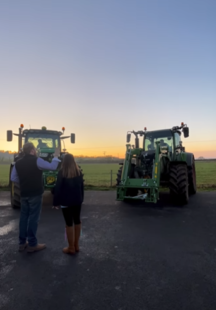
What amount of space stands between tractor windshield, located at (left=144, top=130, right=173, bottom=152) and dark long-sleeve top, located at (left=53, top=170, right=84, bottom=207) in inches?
238

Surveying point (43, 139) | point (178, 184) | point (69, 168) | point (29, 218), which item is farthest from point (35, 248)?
point (43, 139)

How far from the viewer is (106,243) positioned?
194 inches

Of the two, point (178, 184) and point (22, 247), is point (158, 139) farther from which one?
point (22, 247)

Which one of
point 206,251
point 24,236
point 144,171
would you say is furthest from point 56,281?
point 144,171

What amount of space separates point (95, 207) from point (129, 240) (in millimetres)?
3512

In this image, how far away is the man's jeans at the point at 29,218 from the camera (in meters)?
4.45

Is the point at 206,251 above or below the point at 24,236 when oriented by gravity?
below

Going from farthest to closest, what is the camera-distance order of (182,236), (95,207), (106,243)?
(95,207) < (182,236) < (106,243)

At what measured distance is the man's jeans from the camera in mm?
4449

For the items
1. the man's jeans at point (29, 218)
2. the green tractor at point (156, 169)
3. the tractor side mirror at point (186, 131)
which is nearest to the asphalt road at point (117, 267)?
the man's jeans at point (29, 218)

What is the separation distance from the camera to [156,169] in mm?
7867

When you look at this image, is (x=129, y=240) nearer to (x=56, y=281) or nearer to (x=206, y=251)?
(x=206, y=251)

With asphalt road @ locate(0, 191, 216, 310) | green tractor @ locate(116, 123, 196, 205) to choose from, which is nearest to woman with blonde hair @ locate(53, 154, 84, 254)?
asphalt road @ locate(0, 191, 216, 310)

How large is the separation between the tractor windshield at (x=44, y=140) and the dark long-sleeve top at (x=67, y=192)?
559 centimetres
